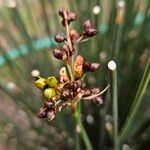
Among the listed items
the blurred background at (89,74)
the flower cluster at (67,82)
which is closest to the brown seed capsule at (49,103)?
the flower cluster at (67,82)

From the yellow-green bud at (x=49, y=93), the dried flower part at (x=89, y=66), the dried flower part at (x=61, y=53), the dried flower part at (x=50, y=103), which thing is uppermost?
the dried flower part at (x=61, y=53)

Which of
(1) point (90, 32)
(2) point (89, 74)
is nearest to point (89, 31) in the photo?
(1) point (90, 32)

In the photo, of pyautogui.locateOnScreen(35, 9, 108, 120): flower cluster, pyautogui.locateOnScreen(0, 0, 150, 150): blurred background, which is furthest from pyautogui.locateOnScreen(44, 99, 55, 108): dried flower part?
pyautogui.locateOnScreen(0, 0, 150, 150): blurred background

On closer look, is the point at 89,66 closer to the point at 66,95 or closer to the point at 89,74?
the point at 66,95

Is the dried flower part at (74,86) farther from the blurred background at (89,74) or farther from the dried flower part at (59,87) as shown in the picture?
the blurred background at (89,74)

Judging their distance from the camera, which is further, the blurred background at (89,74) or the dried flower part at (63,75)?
the blurred background at (89,74)

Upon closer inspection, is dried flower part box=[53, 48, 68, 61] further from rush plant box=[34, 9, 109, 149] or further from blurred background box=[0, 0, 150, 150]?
blurred background box=[0, 0, 150, 150]

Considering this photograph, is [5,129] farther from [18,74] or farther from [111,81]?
[111,81]
